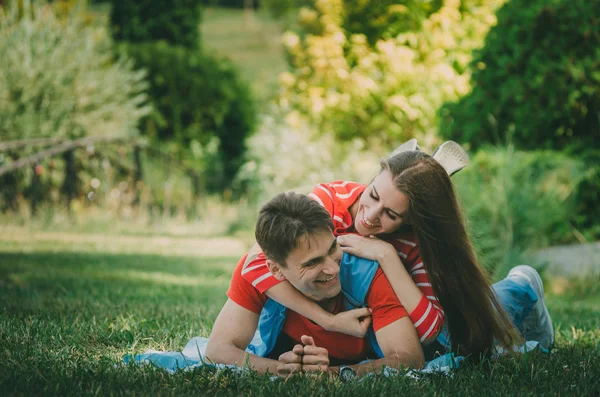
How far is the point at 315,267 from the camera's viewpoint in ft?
9.78

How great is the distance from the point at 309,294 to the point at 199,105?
48.6ft

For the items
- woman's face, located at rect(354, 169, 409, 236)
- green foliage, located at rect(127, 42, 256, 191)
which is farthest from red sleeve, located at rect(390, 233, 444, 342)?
green foliage, located at rect(127, 42, 256, 191)

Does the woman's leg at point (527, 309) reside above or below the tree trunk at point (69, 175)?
above

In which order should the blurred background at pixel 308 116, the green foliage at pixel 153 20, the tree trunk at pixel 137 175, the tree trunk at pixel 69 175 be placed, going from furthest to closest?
the green foliage at pixel 153 20, the tree trunk at pixel 137 175, the tree trunk at pixel 69 175, the blurred background at pixel 308 116

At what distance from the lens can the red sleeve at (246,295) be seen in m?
3.12

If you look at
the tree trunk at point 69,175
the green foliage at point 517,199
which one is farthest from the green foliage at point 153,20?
the green foliage at point 517,199

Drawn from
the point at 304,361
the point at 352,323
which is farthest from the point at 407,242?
the point at 304,361

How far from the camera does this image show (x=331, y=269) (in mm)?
2988

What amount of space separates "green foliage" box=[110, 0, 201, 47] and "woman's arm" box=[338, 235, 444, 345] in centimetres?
1602

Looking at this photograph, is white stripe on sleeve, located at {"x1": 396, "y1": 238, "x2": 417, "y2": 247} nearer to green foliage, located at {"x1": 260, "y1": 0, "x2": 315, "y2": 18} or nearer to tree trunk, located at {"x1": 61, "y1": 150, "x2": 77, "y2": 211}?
tree trunk, located at {"x1": 61, "y1": 150, "x2": 77, "y2": 211}

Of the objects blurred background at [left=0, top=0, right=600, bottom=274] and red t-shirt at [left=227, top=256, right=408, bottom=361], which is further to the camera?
blurred background at [left=0, top=0, right=600, bottom=274]

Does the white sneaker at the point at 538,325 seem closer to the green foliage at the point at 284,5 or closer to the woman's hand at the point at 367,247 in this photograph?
the woman's hand at the point at 367,247

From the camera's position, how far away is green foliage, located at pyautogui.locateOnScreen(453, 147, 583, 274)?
6.96 meters

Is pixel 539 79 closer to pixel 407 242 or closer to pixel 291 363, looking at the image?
pixel 407 242
